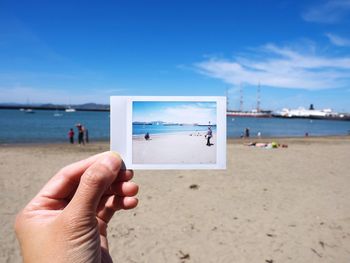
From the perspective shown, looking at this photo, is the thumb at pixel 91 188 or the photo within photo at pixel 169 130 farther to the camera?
the photo within photo at pixel 169 130

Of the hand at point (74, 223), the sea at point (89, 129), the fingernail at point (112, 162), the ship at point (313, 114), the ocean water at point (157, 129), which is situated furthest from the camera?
the ship at point (313, 114)

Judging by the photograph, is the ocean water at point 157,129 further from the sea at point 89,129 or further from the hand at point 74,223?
the hand at point 74,223

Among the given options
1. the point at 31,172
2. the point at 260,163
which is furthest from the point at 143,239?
the point at 260,163

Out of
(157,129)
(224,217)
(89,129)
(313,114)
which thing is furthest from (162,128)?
(313,114)

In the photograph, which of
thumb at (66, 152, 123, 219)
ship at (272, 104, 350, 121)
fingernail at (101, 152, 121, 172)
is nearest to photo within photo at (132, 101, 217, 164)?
fingernail at (101, 152, 121, 172)

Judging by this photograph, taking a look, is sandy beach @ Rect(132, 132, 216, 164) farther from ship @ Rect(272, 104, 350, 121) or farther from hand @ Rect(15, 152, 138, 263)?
ship @ Rect(272, 104, 350, 121)

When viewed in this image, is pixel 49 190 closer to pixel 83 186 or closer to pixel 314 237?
pixel 83 186

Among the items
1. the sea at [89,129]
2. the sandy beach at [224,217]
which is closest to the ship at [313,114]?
the sea at [89,129]
